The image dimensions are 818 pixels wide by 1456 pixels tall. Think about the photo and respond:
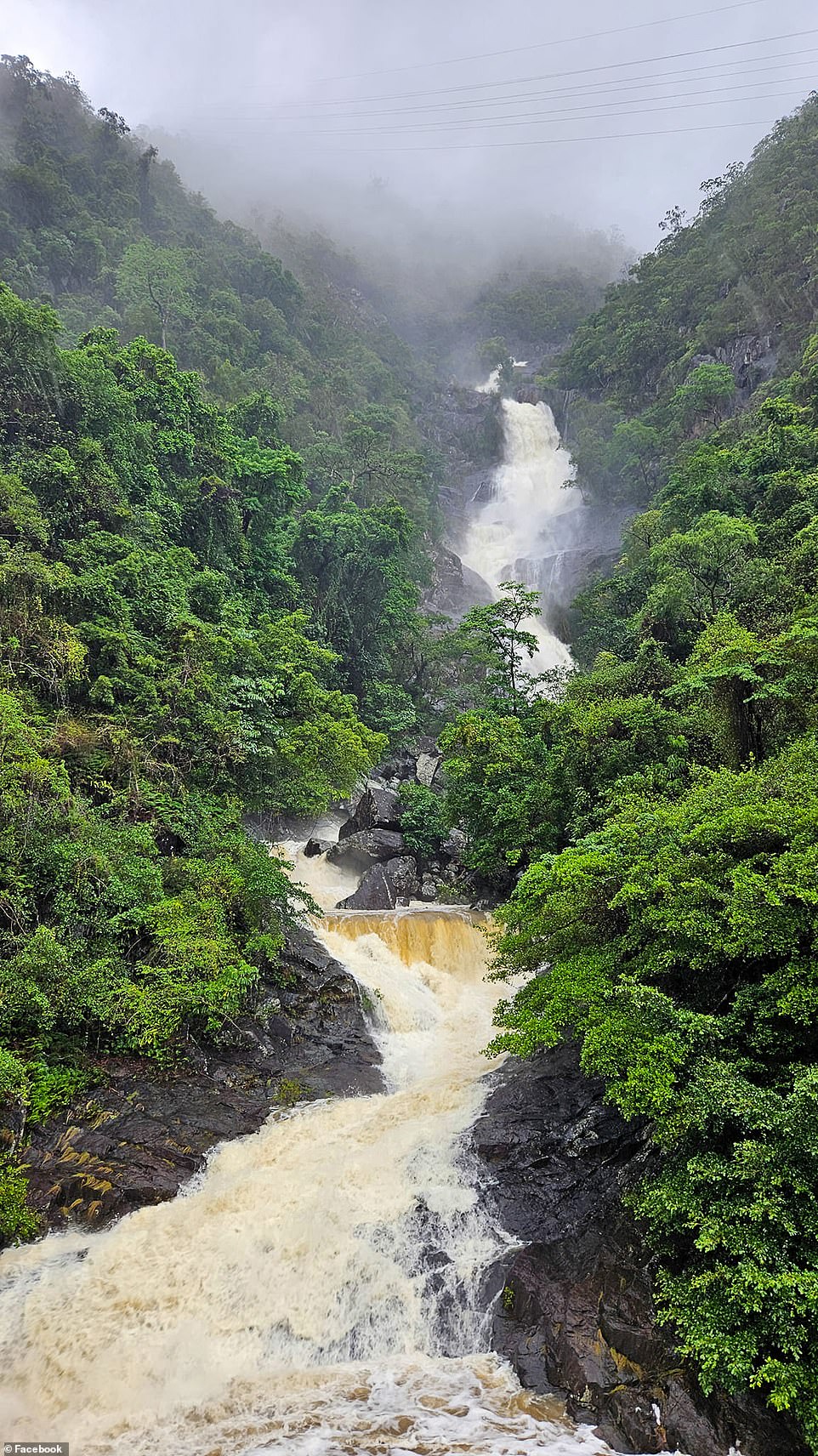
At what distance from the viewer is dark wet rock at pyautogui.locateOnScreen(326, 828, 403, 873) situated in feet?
59.8

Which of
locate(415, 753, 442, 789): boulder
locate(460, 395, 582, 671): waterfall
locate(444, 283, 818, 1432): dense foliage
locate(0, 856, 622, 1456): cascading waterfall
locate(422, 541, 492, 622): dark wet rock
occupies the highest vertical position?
locate(460, 395, 582, 671): waterfall

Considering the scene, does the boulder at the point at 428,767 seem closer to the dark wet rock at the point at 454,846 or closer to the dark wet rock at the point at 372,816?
the dark wet rock at the point at 372,816

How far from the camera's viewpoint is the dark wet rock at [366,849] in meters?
18.2

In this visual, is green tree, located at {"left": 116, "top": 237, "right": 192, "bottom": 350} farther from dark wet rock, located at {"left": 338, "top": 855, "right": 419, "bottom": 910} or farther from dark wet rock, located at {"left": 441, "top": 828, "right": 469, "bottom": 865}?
dark wet rock, located at {"left": 338, "top": 855, "right": 419, "bottom": 910}

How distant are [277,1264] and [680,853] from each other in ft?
19.7

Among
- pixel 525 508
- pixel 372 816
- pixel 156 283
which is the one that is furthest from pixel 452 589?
pixel 156 283

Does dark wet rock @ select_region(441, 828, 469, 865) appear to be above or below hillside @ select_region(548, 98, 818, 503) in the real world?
below

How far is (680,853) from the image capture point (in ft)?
23.0

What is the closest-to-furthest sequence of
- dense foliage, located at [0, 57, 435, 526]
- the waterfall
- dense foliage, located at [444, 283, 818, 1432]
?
dense foliage, located at [444, 283, 818, 1432] → dense foliage, located at [0, 57, 435, 526] → the waterfall

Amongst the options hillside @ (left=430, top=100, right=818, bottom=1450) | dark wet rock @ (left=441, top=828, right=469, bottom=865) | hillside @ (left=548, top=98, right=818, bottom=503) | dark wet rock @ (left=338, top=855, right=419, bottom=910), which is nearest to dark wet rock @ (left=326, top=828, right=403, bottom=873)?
dark wet rock @ (left=338, top=855, right=419, bottom=910)

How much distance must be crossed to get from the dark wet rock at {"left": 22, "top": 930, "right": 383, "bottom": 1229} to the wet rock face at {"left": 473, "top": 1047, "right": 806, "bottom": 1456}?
300cm

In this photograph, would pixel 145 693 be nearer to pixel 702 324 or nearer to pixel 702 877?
pixel 702 877

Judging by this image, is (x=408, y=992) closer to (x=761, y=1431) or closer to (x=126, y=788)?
(x=126, y=788)

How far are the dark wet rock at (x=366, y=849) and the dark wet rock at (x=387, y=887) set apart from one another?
0.38 metres
